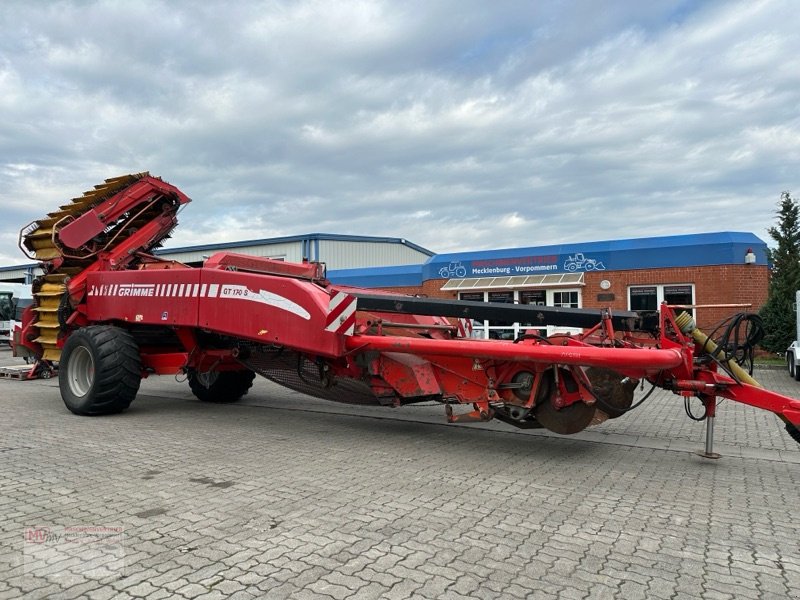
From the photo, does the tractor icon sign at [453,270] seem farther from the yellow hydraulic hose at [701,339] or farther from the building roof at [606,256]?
the yellow hydraulic hose at [701,339]

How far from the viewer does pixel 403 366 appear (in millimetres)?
6609

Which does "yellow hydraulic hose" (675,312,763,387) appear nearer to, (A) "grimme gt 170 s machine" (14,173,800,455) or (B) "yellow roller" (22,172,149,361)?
(A) "grimme gt 170 s machine" (14,173,800,455)

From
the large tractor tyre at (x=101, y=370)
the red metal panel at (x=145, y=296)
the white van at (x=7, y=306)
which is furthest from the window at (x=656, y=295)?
the white van at (x=7, y=306)

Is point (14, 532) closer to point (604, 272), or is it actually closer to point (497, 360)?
point (497, 360)

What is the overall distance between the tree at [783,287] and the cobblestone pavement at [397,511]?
419 inches

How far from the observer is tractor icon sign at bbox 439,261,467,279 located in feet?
72.9

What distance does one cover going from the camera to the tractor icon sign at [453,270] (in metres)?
22.2

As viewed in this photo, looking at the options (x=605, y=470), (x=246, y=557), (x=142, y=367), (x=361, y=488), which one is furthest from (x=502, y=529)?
(x=142, y=367)

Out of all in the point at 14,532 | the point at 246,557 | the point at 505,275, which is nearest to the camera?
the point at 246,557

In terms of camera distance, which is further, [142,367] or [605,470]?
[142,367]

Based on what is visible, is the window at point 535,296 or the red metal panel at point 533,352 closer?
the red metal panel at point 533,352

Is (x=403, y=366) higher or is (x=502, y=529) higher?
(x=403, y=366)

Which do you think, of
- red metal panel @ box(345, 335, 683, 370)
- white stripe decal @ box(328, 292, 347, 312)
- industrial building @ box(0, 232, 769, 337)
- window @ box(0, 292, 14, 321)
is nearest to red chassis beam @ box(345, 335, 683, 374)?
red metal panel @ box(345, 335, 683, 370)

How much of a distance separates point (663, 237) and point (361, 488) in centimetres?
1617
